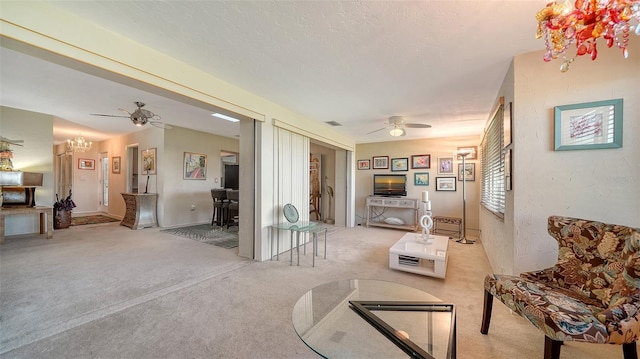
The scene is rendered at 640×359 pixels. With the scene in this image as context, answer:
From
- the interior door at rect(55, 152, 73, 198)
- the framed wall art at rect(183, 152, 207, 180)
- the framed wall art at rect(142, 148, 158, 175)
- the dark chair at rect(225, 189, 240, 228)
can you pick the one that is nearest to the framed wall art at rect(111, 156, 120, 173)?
the framed wall art at rect(142, 148, 158, 175)

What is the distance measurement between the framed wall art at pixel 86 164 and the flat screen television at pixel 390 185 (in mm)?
9225

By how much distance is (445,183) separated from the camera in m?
5.85

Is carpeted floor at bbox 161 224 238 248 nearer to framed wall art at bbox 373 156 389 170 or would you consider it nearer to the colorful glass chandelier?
framed wall art at bbox 373 156 389 170

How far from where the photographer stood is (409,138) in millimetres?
6152

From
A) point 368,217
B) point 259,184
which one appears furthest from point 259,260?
point 368,217

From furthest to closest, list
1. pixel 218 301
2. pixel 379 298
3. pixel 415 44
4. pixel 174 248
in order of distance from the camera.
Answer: pixel 174 248
pixel 218 301
pixel 415 44
pixel 379 298

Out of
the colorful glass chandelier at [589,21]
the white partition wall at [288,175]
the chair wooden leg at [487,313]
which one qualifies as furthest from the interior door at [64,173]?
the colorful glass chandelier at [589,21]

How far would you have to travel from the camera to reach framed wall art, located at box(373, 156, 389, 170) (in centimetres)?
658

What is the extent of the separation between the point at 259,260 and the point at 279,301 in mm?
1199

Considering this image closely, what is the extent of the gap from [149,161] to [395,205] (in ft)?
20.9

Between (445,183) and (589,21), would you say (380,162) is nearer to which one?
(445,183)

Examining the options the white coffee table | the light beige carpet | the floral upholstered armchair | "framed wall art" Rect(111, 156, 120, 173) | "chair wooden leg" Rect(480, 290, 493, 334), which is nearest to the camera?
the floral upholstered armchair

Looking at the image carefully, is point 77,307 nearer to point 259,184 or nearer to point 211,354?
point 211,354

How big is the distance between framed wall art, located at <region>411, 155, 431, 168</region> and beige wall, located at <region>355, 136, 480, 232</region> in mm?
92
